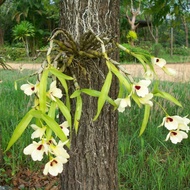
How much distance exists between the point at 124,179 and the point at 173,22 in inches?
63.0

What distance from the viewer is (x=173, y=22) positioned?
3320 millimetres

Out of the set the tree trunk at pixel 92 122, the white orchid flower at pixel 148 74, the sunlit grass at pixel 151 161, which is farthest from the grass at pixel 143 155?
the white orchid flower at pixel 148 74

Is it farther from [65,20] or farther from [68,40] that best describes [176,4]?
[68,40]

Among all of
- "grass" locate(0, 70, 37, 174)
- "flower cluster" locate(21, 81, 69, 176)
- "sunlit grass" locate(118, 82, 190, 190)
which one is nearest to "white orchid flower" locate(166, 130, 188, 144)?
"flower cluster" locate(21, 81, 69, 176)

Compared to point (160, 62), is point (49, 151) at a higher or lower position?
lower

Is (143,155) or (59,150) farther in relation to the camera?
(143,155)

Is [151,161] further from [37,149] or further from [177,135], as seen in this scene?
[37,149]

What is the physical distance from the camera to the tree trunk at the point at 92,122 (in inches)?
53.6

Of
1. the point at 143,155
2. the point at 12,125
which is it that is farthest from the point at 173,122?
the point at 12,125

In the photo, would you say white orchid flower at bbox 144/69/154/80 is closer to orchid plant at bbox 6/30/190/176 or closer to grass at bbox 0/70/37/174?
orchid plant at bbox 6/30/190/176

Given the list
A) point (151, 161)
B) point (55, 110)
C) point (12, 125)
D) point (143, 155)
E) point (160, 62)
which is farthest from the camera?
point (12, 125)

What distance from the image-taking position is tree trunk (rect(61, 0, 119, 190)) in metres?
A: 1.36

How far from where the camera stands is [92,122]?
1.45m

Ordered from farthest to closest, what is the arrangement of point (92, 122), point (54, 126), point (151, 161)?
1. point (151, 161)
2. point (92, 122)
3. point (54, 126)
